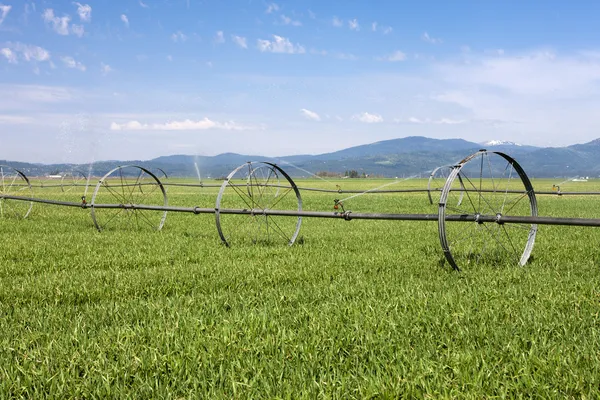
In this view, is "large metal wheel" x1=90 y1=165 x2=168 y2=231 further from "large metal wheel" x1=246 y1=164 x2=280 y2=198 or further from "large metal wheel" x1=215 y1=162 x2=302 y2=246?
"large metal wheel" x1=246 y1=164 x2=280 y2=198

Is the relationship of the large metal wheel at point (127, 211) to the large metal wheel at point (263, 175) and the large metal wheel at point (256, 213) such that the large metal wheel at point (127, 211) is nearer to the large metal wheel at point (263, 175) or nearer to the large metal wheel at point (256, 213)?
the large metal wheel at point (256, 213)

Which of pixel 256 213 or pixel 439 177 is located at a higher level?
pixel 439 177

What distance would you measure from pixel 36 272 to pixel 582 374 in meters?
7.16

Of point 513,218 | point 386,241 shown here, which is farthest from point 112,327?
point 386,241

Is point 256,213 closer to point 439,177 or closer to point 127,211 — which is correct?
point 127,211

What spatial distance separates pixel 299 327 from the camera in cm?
446

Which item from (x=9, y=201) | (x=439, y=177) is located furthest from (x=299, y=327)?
(x=9, y=201)

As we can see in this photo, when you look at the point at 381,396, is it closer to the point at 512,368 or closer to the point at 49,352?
the point at 512,368

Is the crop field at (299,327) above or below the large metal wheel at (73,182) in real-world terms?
below

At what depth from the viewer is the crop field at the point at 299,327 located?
3.31 metres

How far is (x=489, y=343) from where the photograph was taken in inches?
154

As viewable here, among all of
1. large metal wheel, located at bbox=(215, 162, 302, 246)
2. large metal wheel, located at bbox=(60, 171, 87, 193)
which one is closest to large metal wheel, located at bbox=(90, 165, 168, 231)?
large metal wheel, located at bbox=(215, 162, 302, 246)

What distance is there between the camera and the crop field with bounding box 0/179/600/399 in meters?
3.31

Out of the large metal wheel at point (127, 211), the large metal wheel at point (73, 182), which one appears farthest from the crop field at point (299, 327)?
the large metal wheel at point (73, 182)
